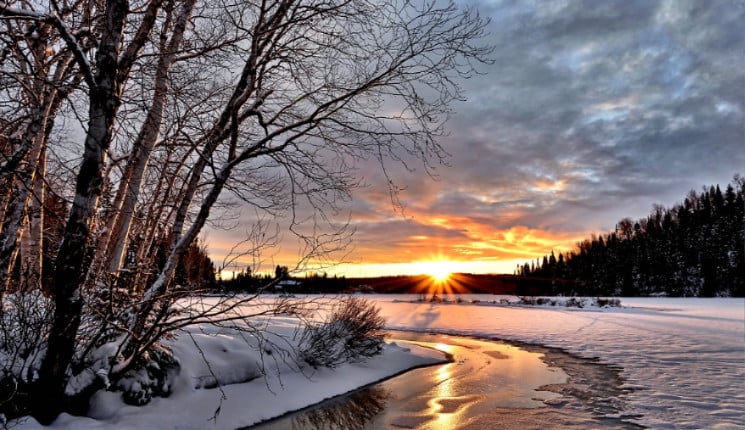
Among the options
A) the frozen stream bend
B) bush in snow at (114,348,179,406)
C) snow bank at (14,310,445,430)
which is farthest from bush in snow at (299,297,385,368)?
bush in snow at (114,348,179,406)

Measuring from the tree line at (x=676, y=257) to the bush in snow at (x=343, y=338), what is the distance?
71010 millimetres

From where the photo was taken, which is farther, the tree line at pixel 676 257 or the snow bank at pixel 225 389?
the tree line at pixel 676 257

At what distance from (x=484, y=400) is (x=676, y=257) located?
82.0 meters

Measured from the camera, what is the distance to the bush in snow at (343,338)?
37.2 feet

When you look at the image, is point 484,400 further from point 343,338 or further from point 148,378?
point 148,378

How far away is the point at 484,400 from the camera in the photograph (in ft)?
29.1

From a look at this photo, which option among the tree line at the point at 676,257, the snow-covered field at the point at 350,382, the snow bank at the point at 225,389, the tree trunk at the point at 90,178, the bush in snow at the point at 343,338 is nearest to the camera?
the tree trunk at the point at 90,178

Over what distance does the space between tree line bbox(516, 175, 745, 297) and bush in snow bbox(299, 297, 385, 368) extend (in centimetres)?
7101

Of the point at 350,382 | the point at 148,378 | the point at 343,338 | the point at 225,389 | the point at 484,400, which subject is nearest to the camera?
the point at 148,378

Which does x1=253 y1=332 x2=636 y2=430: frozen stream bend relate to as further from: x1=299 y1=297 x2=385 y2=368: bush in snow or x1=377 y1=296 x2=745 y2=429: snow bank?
x1=299 y1=297 x2=385 y2=368: bush in snow

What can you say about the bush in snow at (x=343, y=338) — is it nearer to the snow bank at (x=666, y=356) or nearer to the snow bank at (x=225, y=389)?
the snow bank at (x=225, y=389)

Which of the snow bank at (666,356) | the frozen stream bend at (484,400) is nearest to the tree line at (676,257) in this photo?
the snow bank at (666,356)

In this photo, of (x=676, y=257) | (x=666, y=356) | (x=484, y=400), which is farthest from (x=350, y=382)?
(x=676, y=257)

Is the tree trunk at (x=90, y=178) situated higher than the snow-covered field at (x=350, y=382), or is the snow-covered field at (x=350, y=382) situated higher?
the tree trunk at (x=90, y=178)
